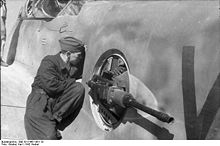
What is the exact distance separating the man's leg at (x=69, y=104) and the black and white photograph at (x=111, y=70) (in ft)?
0.04

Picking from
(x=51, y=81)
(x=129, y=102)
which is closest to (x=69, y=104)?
(x=51, y=81)

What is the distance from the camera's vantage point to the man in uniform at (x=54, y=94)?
579 centimetres

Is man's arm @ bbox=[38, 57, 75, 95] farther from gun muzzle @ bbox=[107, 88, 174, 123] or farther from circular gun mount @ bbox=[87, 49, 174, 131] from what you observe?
gun muzzle @ bbox=[107, 88, 174, 123]

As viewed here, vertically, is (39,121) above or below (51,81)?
below

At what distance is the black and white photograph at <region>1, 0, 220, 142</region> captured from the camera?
4527mm

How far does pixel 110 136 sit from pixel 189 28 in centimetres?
166

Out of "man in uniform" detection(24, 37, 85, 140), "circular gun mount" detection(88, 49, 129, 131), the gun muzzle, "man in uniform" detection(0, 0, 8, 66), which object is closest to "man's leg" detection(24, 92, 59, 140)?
"man in uniform" detection(24, 37, 85, 140)

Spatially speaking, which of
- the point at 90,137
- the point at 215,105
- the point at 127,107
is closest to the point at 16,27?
the point at 90,137

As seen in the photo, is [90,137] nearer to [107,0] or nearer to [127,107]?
[127,107]

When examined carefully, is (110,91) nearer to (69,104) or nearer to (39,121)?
A: (69,104)

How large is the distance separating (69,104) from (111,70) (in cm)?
69

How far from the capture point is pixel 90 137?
5961 mm

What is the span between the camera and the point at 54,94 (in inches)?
229

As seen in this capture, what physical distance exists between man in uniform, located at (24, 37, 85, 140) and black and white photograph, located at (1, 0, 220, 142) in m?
0.01
